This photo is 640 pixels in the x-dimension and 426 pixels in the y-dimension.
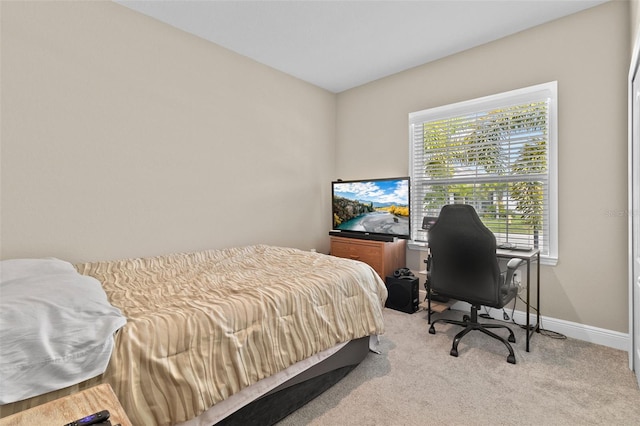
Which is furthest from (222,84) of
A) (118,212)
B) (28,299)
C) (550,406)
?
(550,406)

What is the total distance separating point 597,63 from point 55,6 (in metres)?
4.17

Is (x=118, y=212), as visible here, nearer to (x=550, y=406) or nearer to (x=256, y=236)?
(x=256, y=236)

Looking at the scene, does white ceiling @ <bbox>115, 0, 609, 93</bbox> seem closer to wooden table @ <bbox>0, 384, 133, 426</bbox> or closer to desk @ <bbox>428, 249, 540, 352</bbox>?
desk @ <bbox>428, 249, 540, 352</bbox>

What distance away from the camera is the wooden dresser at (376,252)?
345 cm

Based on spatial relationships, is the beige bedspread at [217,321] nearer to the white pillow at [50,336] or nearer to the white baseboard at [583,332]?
the white pillow at [50,336]

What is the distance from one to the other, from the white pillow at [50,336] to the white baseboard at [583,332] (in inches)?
127

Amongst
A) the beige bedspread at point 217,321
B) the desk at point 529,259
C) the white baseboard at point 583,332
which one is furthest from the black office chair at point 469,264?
the beige bedspread at point 217,321

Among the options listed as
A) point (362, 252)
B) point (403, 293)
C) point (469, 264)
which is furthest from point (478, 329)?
point (362, 252)

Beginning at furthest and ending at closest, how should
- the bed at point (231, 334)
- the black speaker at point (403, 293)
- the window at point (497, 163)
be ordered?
the black speaker at point (403, 293) < the window at point (497, 163) < the bed at point (231, 334)

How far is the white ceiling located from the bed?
2.09 m

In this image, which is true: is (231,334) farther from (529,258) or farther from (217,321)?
(529,258)

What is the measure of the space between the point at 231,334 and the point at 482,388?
5.23 ft

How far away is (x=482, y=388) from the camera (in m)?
1.92

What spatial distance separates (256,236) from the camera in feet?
11.6
